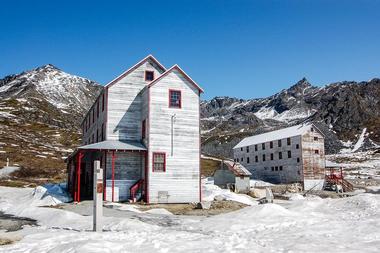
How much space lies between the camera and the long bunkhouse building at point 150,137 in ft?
108

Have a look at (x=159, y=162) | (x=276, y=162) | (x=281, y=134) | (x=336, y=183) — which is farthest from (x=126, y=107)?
(x=281, y=134)

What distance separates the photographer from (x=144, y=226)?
17.7m

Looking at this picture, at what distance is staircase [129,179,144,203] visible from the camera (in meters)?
32.7

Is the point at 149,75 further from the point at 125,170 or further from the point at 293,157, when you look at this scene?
the point at 293,157

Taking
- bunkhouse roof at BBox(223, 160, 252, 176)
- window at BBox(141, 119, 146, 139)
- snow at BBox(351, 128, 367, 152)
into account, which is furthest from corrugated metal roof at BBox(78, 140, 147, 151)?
snow at BBox(351, 128, 367, 152)

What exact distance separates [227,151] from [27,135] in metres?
80.7

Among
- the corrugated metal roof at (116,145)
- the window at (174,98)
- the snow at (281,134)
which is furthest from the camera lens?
the snow at (281,134)

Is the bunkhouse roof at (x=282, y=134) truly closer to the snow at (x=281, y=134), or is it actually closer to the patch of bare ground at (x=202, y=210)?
the snow at (x=281, y=134)

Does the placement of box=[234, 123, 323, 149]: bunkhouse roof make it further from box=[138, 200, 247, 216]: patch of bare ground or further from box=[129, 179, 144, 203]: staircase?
box=[129, 179, 144, 203]: staircase

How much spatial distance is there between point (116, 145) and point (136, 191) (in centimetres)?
435

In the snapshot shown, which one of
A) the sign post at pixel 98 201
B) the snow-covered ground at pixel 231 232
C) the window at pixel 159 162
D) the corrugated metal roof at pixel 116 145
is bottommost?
the snow-covered ground at pixel 231 232

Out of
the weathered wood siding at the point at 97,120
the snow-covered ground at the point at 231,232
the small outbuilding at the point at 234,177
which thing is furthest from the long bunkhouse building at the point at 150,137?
the small outbuilding at the point at 234,177

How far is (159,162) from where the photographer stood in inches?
1308

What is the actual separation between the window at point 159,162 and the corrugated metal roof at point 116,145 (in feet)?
4.31
